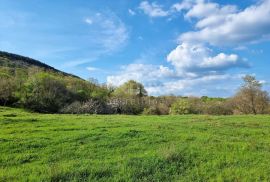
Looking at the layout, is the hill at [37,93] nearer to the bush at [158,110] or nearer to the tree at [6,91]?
the tree at [6,91]

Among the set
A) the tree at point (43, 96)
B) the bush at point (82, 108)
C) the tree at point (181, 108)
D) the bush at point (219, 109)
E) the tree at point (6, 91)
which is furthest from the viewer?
the bush at point (219, 109)

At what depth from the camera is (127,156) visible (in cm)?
1445

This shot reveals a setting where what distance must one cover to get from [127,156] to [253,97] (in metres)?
52.2

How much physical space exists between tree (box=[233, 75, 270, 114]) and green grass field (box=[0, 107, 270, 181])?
4208 cm

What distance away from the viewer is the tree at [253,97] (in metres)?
61.4

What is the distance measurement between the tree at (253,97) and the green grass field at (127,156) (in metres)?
42.1

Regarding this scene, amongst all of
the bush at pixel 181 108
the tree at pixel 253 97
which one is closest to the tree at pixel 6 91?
the bush at pixel 181 108

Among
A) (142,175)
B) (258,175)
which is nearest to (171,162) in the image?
(142,175)

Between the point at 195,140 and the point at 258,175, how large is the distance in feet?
20.9

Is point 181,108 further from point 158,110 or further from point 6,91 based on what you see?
point 6,91

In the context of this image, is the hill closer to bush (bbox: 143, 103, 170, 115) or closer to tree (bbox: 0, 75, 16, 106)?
tree (bbox: 0, 75, 16, 106)

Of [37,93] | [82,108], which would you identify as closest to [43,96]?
[37,93]

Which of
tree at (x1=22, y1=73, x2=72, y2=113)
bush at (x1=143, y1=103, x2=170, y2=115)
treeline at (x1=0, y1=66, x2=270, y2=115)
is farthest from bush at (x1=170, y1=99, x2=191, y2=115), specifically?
tree at (x1=22, y1=73, x2=72, y2=113)

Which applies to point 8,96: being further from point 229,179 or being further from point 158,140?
point 229,179
